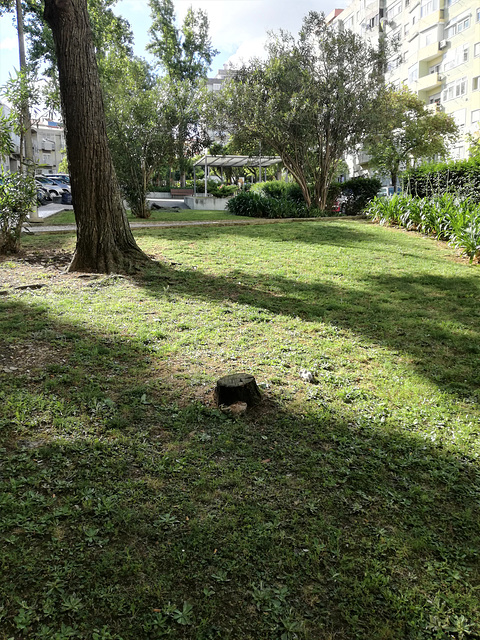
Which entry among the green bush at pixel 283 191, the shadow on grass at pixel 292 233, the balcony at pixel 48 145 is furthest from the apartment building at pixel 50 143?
the shadow on grass at pixel 292 233

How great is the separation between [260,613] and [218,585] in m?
0.20

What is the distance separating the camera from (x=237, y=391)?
327 cm

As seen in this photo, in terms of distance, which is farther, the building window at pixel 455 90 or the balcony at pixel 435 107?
the building window at pixel 455 90

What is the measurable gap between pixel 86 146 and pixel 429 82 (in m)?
39.2

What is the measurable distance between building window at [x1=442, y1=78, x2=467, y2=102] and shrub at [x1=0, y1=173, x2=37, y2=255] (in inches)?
1390

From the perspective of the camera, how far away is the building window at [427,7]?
36.9 metres

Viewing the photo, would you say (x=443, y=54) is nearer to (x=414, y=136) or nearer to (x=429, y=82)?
(x=429, y=82)

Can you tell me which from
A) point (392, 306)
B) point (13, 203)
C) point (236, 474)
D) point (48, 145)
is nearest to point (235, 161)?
point (13, 203)

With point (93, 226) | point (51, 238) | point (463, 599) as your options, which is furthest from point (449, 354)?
point (51, 238)

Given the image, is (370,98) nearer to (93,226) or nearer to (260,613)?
(93,226)

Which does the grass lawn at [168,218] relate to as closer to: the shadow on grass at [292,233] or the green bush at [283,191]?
the green bush at [283,191]

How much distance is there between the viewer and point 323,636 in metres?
1.77

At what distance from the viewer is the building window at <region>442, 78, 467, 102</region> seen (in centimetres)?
3486

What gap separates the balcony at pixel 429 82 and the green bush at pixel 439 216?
27591mm
